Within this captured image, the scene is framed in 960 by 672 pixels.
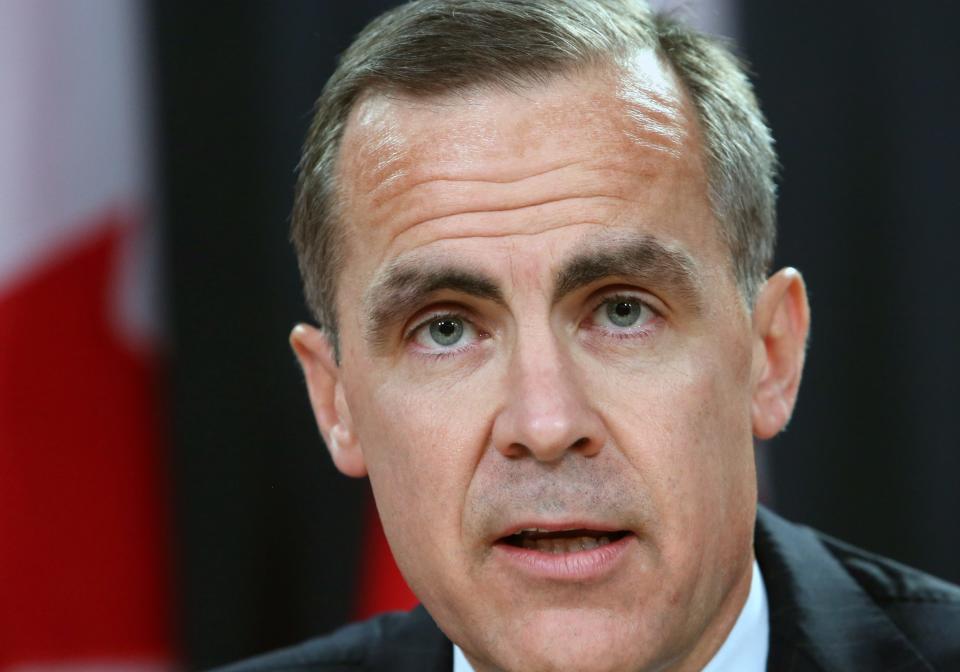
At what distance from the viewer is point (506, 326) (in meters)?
1.99

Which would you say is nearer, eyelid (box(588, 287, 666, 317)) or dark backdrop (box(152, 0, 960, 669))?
eyelid (box(588, 287, 666, 317))

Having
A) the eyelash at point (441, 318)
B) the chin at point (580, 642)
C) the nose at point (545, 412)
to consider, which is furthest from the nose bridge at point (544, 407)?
the chin at point (580, 642)

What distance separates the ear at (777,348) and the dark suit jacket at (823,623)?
10.8 inches

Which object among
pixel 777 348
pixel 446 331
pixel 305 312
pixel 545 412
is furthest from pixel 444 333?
pixel 305 312

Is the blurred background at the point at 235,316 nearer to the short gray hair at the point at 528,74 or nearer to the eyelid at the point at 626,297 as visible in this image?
the short gray hair at the point at 528,74

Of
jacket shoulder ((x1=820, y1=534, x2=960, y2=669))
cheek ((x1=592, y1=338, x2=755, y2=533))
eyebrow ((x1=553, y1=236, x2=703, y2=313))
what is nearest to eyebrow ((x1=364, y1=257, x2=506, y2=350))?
eyebrow ((x1=553, y1=236, x2=703, y2=313))

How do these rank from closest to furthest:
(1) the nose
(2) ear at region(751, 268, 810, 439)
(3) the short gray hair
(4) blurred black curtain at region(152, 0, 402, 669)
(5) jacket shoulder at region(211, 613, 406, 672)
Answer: (1) the nose < (3) the short gray hair < (2) ear at region(751, 268, 810, 439) < (5) jacket shoulder at region(211, 613, 406, 672) < (4) blurred black curtain at region(152, 0, 402, 669)

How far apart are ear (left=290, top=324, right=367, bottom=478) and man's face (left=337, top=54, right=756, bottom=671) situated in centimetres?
15

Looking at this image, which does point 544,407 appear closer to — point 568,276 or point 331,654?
point 568,276

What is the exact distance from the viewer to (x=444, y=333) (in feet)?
6.78

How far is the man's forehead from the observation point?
201cm

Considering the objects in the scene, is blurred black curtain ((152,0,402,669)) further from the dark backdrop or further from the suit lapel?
the suit lapel

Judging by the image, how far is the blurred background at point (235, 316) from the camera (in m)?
3.20

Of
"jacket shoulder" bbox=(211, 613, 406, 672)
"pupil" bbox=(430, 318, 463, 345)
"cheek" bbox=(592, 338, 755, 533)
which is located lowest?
"jacket shoulder" bbox=(211, 613, 406, 672)
